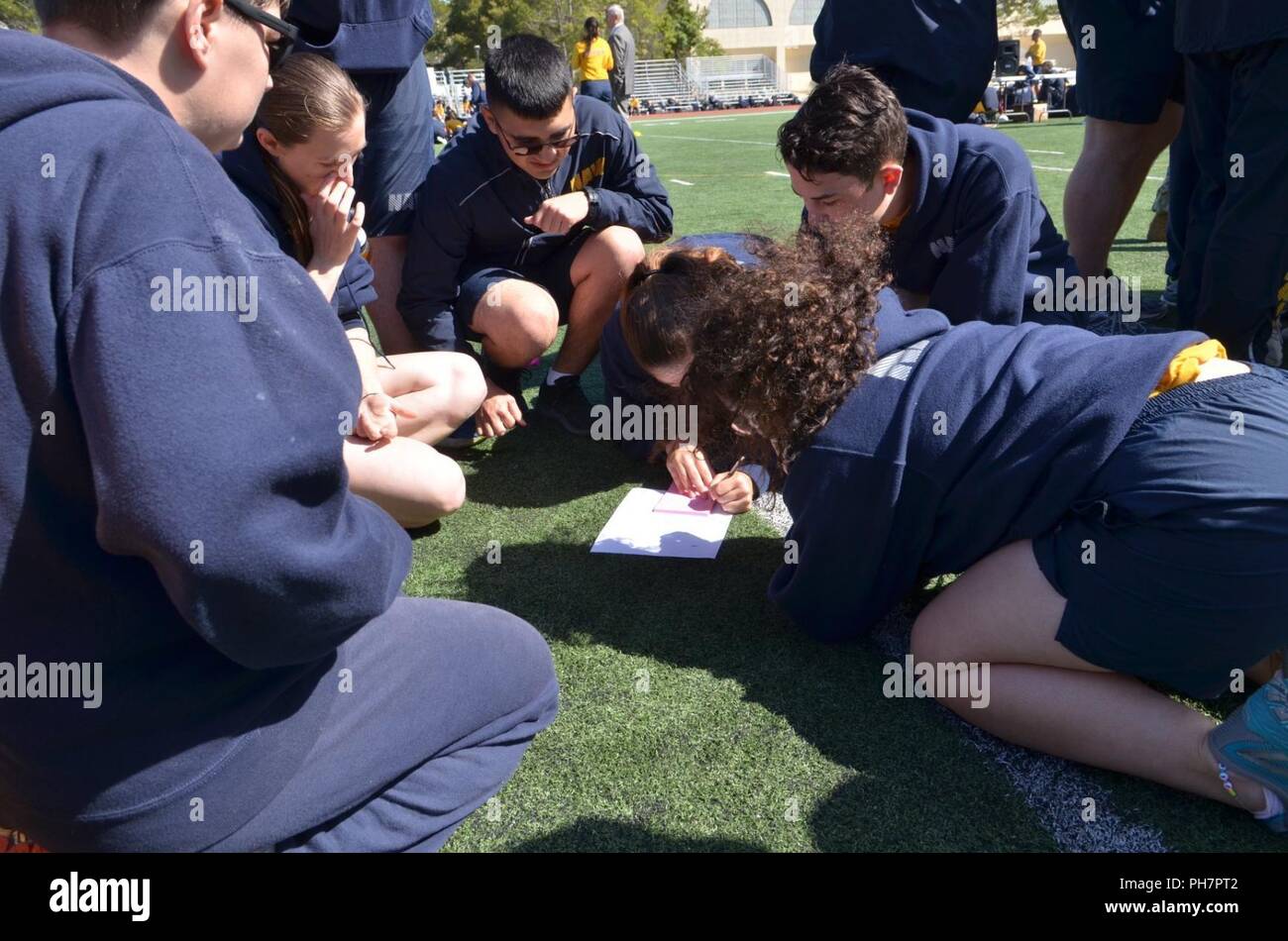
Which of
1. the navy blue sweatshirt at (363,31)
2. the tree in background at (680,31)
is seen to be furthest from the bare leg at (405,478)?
the tree in background at (680,31)

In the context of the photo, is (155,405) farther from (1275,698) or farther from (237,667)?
(1275,698)

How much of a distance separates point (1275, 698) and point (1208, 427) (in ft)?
1.58

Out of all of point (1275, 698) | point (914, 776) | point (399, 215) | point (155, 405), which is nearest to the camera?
point (155, 405)

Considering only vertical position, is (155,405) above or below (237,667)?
above

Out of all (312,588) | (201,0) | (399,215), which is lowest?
(312,588)

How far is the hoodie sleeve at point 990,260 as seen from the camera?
3170 millimetres

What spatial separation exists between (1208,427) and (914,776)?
0.85m

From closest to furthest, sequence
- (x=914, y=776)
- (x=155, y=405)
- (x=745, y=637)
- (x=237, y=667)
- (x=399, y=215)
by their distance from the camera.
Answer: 1. (x=155, y=405)
2. (x=237, y=667)
3. (x=914, y=776)
4. (x=745, y=637)
5. (x=399, y=215)

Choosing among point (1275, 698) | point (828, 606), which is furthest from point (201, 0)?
point (1275, 698)

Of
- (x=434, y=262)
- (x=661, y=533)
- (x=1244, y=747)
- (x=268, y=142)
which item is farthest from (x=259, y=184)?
(x=1244, y=747)

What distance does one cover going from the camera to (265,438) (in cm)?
120

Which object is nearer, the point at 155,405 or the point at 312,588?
the point at 155,405

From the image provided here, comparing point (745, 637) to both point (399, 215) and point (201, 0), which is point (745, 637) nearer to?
point (201, 0)

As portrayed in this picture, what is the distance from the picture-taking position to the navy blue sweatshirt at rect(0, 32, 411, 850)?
1.12 meters
